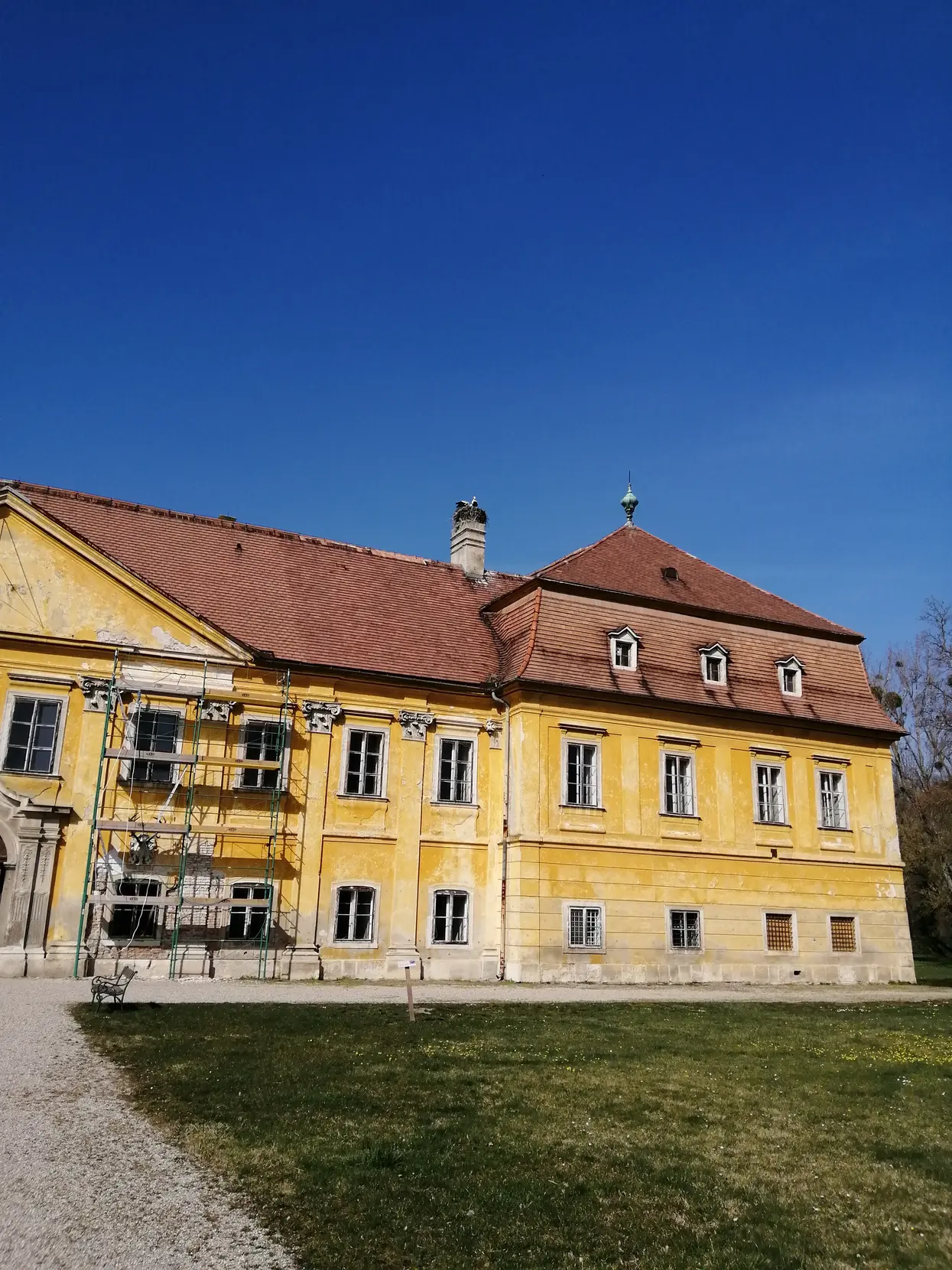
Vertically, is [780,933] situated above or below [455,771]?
below

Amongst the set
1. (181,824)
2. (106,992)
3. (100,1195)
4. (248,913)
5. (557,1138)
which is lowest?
(100,1195)

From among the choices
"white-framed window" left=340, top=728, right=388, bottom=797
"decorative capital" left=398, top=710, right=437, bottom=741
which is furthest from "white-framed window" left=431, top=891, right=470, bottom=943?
"decorative capital" left=398, top=710, right=437, bottom=741

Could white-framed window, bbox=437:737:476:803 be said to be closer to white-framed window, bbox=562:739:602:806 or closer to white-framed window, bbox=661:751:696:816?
white-framed window, bbox=562:739:602:806

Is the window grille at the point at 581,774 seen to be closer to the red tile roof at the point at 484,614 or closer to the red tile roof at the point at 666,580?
the red tile roof at the point at 484,614

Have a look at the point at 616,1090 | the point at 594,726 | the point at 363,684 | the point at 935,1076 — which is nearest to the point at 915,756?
the point at 594,726

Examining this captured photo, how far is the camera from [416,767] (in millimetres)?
25453

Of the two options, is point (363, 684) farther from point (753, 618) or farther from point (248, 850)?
point (753, 618)

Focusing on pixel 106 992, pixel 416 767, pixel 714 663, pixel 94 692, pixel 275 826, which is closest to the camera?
pixel 106 992

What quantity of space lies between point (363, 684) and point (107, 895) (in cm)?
782

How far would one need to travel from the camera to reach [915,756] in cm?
5019

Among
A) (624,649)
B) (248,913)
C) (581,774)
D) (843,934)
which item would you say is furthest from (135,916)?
(843,934)

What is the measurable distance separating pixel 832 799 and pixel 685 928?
21.5ft

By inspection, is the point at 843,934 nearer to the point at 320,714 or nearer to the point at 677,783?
the point at 677,783

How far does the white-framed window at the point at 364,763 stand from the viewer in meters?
24.8
